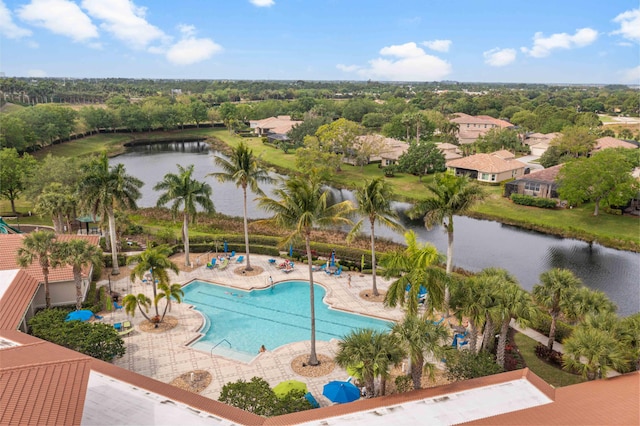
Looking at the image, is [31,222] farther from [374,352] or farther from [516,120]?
[516,120]

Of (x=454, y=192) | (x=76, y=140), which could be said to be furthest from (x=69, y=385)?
(x=76, y=140)

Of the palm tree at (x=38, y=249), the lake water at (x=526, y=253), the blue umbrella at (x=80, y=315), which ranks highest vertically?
the palm tree at (x=38, y=249)

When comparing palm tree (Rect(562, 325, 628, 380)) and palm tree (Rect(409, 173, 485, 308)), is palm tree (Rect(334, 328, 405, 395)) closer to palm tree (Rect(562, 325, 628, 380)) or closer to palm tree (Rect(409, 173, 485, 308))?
palm tree (Rect(562, 325, 628, 380))

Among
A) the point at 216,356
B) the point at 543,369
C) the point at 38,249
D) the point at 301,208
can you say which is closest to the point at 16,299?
the point at 38,249

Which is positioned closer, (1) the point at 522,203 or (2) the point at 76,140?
(1) the point at 522,203

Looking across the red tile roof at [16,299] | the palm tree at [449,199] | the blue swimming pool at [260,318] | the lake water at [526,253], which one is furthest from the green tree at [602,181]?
the red tile roof at [16,299]

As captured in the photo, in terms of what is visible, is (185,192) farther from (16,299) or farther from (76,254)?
(16,299)

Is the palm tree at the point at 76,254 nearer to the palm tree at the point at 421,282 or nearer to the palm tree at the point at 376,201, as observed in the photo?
the palm tree at the point at 376,201
